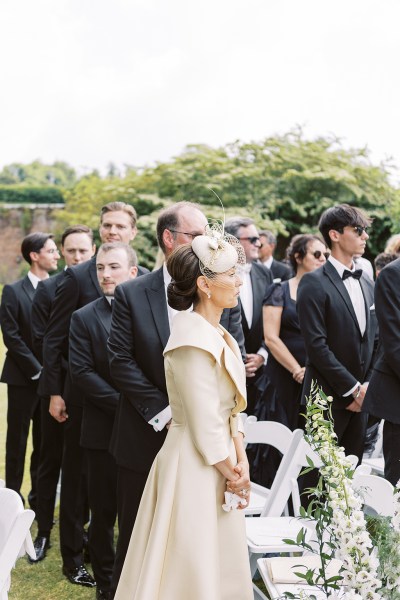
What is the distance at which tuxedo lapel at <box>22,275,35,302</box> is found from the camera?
7309 millimetres

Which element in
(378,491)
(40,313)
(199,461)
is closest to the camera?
(199,461)

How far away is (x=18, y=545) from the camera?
2914 mm

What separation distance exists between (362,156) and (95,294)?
13980mm

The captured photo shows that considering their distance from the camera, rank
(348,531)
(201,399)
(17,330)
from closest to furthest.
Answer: (348,531), (201,399), (17,330)

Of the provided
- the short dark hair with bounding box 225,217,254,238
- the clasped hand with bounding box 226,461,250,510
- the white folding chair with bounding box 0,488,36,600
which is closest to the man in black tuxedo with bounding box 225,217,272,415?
the short dark hair with bounding box 225,217,254,238

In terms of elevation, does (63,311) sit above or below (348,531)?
below

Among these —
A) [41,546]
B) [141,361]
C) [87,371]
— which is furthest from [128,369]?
[41,546]

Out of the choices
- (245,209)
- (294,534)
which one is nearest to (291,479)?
(294,534)

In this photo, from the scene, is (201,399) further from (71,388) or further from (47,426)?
(47,426)

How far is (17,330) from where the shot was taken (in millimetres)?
7297

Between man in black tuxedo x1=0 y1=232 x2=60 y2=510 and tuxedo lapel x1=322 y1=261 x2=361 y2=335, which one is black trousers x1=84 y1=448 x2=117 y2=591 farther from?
man in black tuxedo x1=0 y1=232 x2=60 y2=510

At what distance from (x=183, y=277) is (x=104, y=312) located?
5.95 ft

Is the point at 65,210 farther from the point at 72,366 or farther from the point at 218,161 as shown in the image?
the point at 72,366

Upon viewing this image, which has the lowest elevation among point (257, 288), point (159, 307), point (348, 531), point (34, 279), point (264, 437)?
point (264, 437)
